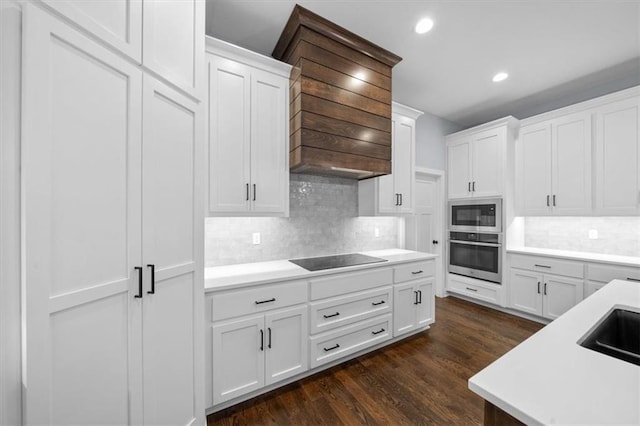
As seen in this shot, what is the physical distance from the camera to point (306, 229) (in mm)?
2744

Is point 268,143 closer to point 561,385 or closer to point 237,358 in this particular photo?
point 237,358

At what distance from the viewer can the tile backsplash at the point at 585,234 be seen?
9.75 feet

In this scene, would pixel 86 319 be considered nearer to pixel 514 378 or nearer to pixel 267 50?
pixel 514 378

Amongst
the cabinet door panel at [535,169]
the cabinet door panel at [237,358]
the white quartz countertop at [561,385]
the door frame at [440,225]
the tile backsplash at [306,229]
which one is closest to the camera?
the white quartz countertop at [561,385]

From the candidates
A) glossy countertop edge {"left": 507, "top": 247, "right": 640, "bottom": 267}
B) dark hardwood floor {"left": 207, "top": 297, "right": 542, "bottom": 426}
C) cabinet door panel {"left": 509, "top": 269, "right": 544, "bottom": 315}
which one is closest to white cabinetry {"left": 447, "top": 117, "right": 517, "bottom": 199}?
glossy countertop edge {"left": 507, "top": 247, "right": 640, "bottom": 267}

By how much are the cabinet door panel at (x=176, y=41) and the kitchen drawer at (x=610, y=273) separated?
4118 mm

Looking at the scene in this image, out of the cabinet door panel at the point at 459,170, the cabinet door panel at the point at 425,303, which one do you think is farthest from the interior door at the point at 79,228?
the cabinet door panel at the point at 459,170

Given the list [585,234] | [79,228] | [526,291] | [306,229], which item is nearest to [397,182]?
Result: [306,229]

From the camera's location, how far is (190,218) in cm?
140

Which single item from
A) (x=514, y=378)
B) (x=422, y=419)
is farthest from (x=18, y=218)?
(x=422, y=419)

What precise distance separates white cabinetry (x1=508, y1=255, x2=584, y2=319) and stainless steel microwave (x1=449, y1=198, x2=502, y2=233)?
0.51 m

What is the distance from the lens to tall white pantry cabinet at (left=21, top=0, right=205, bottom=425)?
78 centimetres

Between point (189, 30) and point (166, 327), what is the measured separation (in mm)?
1545

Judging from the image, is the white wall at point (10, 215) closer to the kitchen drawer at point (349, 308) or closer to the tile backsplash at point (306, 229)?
the tile backsplash at point (306, 229)
